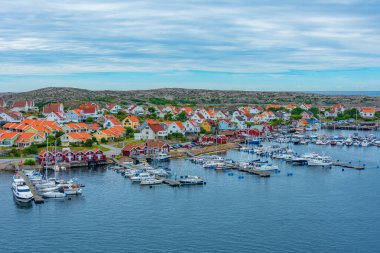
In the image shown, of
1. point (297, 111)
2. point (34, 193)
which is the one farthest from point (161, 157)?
point (297, 111)

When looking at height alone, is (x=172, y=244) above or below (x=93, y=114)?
below

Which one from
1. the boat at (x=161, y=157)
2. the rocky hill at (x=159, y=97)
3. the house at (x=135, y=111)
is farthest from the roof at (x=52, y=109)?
the rocky hill at (x=159, y=97)

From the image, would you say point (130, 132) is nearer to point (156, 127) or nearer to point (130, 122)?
point (156, 127)

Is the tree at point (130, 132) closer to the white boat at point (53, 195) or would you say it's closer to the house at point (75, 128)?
the house at point (75, 128)

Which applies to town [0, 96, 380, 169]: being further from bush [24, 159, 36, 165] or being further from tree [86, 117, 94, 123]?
bush [24, 159, 36, 165]

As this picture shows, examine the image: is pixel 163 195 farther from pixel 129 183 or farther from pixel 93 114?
pixel 93 114

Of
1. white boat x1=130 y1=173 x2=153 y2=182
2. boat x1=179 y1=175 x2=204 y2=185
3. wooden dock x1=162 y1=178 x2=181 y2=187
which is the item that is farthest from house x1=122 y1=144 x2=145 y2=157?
boat x1=179 y1=175 x2=204 y2=185

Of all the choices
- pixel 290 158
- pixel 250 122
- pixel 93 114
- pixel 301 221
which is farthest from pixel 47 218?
pixel 250 122

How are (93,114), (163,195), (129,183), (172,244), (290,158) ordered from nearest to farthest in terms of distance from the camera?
(172,244) < (163,195) < (129,183) < (290,158) < (93,114)
